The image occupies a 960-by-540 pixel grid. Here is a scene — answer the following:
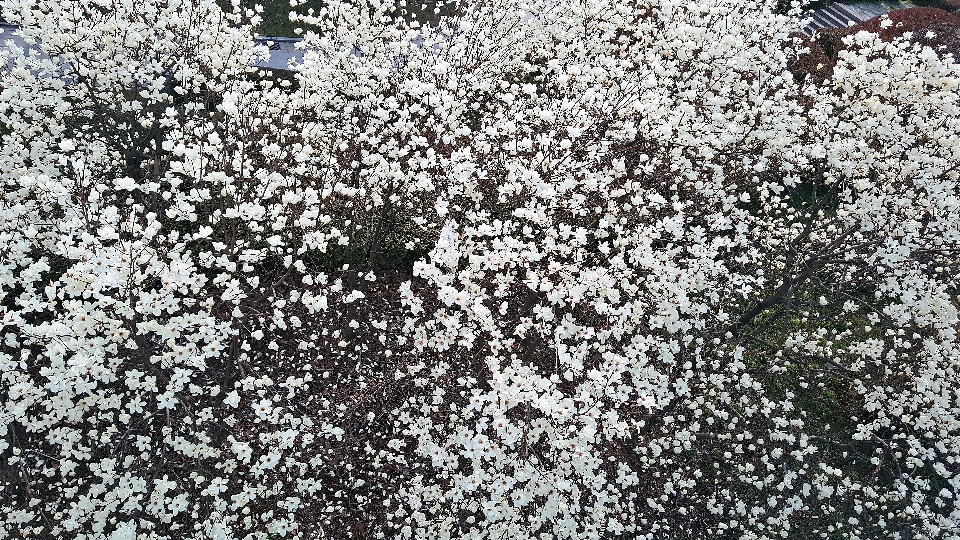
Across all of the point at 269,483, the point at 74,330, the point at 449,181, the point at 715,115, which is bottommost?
the point at 269,483

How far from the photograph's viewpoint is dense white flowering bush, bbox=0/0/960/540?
6.43 meters

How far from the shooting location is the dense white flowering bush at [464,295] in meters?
6.43

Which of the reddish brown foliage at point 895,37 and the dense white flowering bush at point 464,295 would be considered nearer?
the dense white flowering bush at point 464,295

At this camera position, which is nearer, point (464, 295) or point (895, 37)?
point (464, 295)

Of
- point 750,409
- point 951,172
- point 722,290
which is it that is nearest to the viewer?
point 951,172

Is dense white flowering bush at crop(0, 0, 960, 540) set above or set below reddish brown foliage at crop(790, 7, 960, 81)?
below

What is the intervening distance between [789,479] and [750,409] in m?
1.09

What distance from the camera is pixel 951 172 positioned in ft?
26.6

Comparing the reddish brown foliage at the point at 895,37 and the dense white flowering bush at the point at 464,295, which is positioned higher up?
the reddish brown foliage at the point at 895,37

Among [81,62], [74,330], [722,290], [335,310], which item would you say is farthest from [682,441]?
[81,62]

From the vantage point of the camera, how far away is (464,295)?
6.23 meters

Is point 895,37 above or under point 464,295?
above

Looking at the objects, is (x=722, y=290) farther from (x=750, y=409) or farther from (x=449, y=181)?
(x=449, y=181)

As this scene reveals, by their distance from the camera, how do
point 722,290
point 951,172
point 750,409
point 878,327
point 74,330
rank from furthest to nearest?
point 878,327
point 722,290
point 750,409
point 951,172
point 74,330
